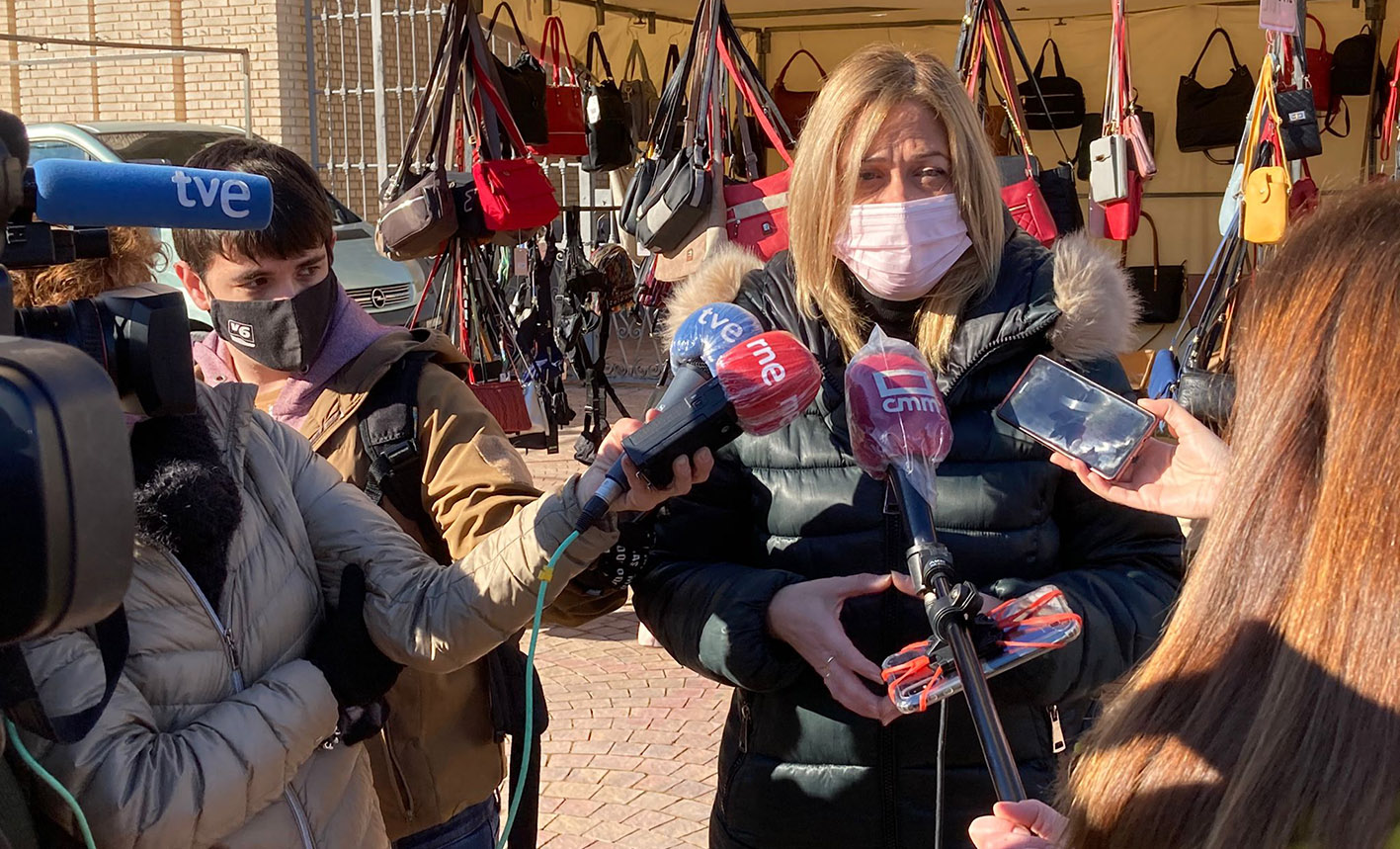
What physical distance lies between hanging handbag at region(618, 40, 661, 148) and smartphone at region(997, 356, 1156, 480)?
869 centimetres

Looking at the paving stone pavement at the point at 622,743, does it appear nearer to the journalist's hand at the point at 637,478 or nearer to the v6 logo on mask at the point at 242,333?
the v6 logo on mask at the point at 242,333

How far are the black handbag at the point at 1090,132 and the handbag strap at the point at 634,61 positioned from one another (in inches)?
147

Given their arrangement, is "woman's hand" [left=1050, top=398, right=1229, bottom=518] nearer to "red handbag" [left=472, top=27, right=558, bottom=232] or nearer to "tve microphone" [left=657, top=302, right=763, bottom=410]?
"tve microphone" [left=657, top=302, right=763, bottom=410]

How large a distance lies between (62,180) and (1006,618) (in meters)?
1.16

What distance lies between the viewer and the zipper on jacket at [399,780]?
226cm

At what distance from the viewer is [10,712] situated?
1511mm

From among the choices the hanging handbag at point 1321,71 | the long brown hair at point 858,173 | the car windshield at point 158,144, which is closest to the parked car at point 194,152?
the car windshield at point 158,144

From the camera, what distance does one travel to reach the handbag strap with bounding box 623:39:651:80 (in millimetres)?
10914

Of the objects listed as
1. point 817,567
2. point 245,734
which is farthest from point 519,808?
point 245,734

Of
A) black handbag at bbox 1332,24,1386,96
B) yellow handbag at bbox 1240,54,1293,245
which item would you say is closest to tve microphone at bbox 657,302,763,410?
yellow handbag at bbox 1240,54,1293,245

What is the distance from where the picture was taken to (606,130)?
8.35 metres

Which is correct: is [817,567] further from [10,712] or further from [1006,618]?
[10,712]

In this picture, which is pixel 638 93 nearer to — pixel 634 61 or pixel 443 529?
pixel 634 61

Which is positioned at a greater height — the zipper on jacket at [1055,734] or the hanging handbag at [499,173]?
the hanging handbag at [499,173]
